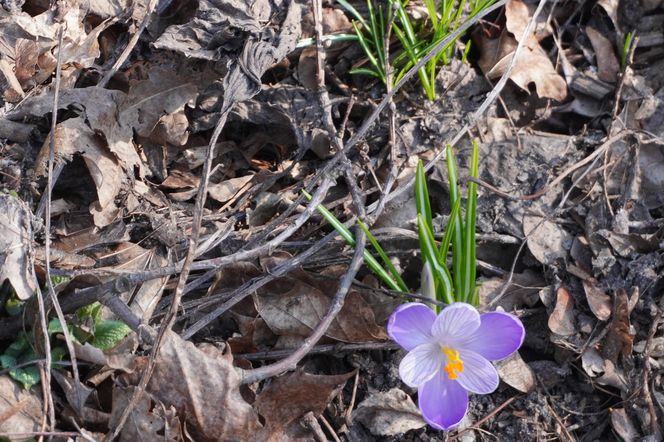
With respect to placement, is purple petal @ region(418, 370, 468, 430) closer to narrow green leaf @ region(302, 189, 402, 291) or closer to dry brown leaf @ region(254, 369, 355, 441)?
dry brown leaf @ region(254, 369, 355, 441)

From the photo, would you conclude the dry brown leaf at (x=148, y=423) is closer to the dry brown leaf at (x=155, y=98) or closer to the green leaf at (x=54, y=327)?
the green leaf at (x=54, y=327)

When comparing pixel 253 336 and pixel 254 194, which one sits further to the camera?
pixel 254 194

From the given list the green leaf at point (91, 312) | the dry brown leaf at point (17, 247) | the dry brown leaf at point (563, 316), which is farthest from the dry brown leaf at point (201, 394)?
the dry brown leaf at point (563, 316)

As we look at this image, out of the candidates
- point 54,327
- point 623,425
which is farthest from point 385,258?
point 54,327

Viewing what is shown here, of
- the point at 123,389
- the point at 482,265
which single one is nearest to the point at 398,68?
the point at 482,265

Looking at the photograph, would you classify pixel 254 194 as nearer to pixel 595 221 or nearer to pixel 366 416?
A: pixel 366 416

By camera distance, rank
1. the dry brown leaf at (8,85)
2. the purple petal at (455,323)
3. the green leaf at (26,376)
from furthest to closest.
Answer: the dry brown leaf at (8,85)
the green leaf at (26,376)
the purple petal at (455,323)

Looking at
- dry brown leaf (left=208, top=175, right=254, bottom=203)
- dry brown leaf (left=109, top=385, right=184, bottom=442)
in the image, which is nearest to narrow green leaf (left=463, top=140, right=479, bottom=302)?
dry brown leaf (left=208, top=175, right=254, bottom=203)
